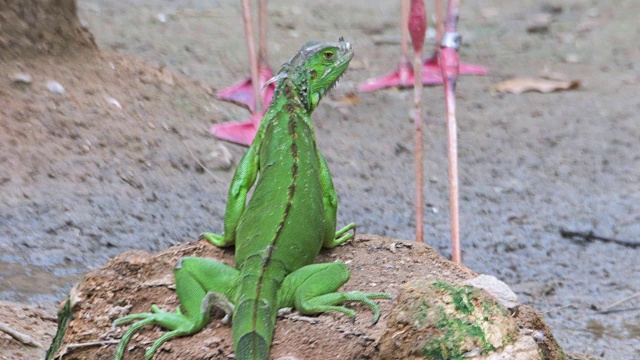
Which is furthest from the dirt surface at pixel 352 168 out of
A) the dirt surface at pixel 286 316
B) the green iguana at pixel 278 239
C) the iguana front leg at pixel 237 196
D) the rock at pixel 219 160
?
the green iguana at pixel 278 239

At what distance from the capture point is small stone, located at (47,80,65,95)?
17.4 ft

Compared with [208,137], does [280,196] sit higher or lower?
lower

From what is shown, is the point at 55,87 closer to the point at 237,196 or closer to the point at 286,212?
the point at 237,196

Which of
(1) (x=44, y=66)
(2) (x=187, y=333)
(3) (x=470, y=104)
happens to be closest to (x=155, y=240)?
(1) (x=44, y=66)

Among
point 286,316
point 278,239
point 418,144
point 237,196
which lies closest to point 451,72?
point 418,144

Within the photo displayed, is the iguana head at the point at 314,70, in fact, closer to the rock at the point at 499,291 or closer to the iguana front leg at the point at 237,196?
the iguana front leg at the point at 237,196

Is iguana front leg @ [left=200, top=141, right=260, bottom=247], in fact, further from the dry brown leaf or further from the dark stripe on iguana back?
the dry brown leaf

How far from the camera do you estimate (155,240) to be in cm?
429

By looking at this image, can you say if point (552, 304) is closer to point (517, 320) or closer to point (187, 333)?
point (517, 320)

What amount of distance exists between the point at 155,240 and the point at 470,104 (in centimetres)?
326

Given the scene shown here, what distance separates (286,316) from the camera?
2260 mm

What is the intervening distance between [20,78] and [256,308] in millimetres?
3492

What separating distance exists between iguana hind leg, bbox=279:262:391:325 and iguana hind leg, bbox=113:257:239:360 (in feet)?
0.44

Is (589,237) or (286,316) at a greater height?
(589,237)
